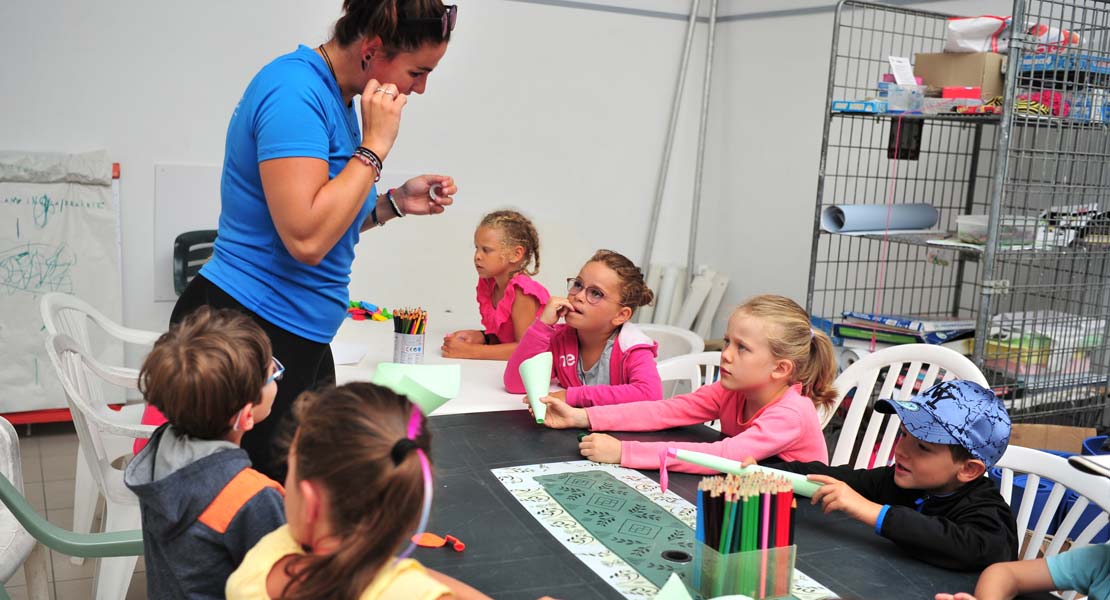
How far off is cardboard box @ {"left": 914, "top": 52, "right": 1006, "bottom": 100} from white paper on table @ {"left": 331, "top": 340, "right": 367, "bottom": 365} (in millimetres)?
2065

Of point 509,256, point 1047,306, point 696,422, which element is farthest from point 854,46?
point 696,422

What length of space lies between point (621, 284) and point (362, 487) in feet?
5.23

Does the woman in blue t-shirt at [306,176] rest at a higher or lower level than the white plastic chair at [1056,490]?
higher

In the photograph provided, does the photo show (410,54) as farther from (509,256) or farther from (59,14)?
(59,14)

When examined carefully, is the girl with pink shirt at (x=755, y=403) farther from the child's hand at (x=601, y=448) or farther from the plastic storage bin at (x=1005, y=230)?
the plastic storage bin at (x=1005, y=230)

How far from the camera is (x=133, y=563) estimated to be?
2328 mm

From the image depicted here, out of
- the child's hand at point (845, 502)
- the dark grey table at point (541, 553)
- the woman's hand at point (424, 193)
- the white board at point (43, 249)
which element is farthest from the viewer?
the white board at point (43, 249)

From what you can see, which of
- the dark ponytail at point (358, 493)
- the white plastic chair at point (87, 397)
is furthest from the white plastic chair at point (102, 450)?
the dark ponytail at point (358, 493)

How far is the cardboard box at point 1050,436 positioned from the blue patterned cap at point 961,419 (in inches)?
56.1

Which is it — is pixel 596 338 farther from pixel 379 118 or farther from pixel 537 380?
pixel 379 118

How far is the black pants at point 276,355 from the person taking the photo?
1.63 metres

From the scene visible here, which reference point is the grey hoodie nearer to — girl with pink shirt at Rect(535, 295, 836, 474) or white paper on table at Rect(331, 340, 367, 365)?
girl with pink shirt at Rect(535, 295, 836, 474)

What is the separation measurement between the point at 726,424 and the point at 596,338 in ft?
A: 1.73

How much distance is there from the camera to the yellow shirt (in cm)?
101
